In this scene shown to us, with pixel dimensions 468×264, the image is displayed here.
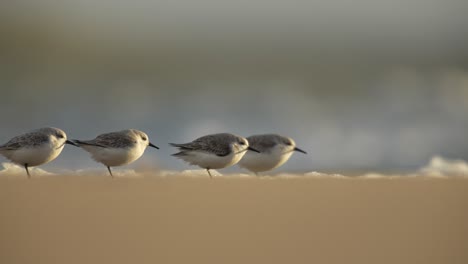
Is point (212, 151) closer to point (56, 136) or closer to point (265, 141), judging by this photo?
point (265, 141)

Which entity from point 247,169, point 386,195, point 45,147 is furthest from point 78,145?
point 386,195

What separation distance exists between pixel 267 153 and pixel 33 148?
4.59 metres

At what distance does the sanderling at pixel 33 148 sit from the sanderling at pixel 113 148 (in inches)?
19.5

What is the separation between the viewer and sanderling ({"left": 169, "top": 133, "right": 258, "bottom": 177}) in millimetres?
12055

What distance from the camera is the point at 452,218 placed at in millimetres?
7242

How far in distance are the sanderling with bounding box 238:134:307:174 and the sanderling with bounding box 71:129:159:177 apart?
7.45 ft

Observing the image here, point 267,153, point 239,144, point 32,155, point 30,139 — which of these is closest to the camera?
point 32,155

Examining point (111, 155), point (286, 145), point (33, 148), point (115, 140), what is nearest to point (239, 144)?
point (286, 145)

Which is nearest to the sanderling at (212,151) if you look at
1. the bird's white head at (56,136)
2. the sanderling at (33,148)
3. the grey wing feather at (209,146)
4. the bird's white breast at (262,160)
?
the grey wing feather at (209,146)

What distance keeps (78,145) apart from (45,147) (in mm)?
726

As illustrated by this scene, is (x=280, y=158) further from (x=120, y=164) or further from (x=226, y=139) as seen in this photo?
(x=120, y=164)

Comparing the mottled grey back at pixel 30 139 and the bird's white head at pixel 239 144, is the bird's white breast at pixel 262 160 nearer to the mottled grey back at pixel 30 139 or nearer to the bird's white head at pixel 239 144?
the bird's white head at pixel 239 144

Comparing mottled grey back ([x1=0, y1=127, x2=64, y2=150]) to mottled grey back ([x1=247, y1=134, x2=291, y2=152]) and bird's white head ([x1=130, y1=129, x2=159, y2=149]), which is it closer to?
bird's white head ([x1=130, y1=129, x2=159, y2=149])

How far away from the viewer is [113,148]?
11.4m
